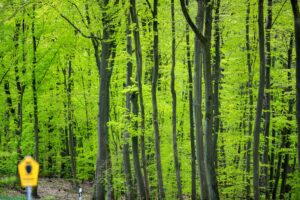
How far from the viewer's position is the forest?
1234 cm

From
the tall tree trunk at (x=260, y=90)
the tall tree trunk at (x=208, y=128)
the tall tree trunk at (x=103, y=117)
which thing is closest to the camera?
the tall tree trunk at (x=208, y=128)

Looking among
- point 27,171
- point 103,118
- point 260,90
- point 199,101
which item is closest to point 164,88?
point 103,118

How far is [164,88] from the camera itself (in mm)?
26703

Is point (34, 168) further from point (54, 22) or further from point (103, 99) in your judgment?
point (54, 22)

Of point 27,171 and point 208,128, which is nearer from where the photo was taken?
point 27,171

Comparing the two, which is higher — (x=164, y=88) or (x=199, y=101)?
(x=164, y=88)

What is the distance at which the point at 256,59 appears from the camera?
18594 millimetres

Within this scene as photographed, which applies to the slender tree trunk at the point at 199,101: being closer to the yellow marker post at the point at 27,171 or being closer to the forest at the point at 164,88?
the forest at the point at 164,88

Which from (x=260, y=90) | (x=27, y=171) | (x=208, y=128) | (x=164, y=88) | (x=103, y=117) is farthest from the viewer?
(x=164, y=88)

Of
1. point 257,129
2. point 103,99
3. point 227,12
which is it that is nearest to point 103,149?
point 103,99

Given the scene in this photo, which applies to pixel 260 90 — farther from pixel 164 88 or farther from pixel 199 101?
pixel 164 88

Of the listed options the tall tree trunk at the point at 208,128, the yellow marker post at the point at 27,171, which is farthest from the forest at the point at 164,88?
the yellow marker post at the point at 27,171

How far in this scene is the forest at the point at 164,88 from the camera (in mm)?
12344

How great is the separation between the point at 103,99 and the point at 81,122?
1536 cm
